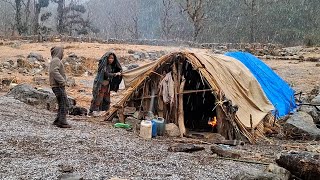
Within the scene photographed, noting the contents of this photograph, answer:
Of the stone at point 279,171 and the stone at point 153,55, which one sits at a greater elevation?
the stone at point 153,55

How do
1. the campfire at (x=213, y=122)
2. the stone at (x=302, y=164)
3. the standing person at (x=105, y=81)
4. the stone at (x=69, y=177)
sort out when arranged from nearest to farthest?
1. the stone at (x=69, y=177)
2. the stone at (x=302, y=164)
3. the campfire at (x=213, y=122)
4. the standing person at (x=105, y=81)

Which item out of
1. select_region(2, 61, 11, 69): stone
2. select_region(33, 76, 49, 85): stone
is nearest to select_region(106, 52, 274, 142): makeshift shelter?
select_region(33, 76, 49, 85): stone

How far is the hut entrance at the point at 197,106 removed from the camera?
9.25 m

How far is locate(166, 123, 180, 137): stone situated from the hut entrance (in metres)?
1.25

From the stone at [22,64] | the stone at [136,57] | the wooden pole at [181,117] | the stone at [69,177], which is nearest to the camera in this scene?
the stone at [69,177]

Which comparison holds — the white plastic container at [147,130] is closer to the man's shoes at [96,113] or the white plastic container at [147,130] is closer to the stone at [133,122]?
the stone at [133,122]

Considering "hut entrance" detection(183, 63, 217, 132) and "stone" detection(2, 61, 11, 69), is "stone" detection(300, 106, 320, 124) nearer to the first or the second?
"hut entrance" detection(183, 63, 217, 132)

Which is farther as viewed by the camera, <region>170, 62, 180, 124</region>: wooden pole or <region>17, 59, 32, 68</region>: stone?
<region>17, 59, 32, 68</region>: stone

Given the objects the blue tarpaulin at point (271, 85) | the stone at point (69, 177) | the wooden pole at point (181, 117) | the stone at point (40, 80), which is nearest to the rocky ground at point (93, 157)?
the stone at point (69, 177)

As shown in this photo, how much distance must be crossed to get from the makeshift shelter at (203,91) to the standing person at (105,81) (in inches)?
23.6

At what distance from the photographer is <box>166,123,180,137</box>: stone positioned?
26.0 ft

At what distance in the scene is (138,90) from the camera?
876 cm

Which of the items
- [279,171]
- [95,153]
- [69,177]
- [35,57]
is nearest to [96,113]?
[95,153]

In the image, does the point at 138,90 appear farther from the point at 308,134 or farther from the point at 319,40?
the point at 319,40
